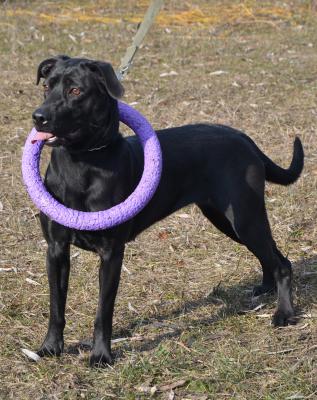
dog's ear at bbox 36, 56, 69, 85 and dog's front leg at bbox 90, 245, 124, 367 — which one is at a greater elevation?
dog's ear at bbox 36, 56, 69, 85

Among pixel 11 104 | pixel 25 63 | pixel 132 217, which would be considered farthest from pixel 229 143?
pixel 25 63

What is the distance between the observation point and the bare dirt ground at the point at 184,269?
4.12 m

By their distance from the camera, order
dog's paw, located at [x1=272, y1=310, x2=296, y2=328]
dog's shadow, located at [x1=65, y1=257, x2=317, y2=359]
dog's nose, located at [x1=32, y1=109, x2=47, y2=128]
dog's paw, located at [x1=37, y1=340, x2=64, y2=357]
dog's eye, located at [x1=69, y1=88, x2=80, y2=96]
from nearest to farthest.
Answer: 1. dog's nose, located at [x1=32, y1=109, x2=47, y2=128]
2. dog's eye, located at [x1=69, y1=88, x2=80, y2=96]
3. dog's paw, located at [x1=37, y1=340, x2=64, y2=357]
4. dog's shadow, located at [x1=65, y1=257, x2=317, y2=359]
5. dog's paw, located at [x1=272, y1=310, x2=296, y2=328]

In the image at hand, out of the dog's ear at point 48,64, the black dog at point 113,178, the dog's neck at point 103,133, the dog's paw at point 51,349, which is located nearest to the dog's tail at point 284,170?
the black dog at point 113,178

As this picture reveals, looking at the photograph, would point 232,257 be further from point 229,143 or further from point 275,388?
point 275,388

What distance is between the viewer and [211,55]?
1129 cm

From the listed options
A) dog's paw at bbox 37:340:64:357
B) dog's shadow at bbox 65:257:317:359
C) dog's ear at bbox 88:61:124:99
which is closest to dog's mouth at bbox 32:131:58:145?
dog's ear at bbox 88:61:124:99

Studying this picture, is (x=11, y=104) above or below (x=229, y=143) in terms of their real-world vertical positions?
below

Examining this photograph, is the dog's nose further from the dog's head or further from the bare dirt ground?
the bare dirt ground

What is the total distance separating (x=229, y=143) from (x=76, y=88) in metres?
1.19

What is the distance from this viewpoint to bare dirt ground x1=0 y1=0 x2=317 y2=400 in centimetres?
412

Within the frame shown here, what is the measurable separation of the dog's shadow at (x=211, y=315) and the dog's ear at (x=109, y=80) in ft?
4.84

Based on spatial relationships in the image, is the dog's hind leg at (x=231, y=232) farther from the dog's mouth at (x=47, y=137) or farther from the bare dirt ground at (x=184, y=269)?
the dog's mouth at (x=47, y=137)

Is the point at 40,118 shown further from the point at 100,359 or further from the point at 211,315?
the point at 211,315
